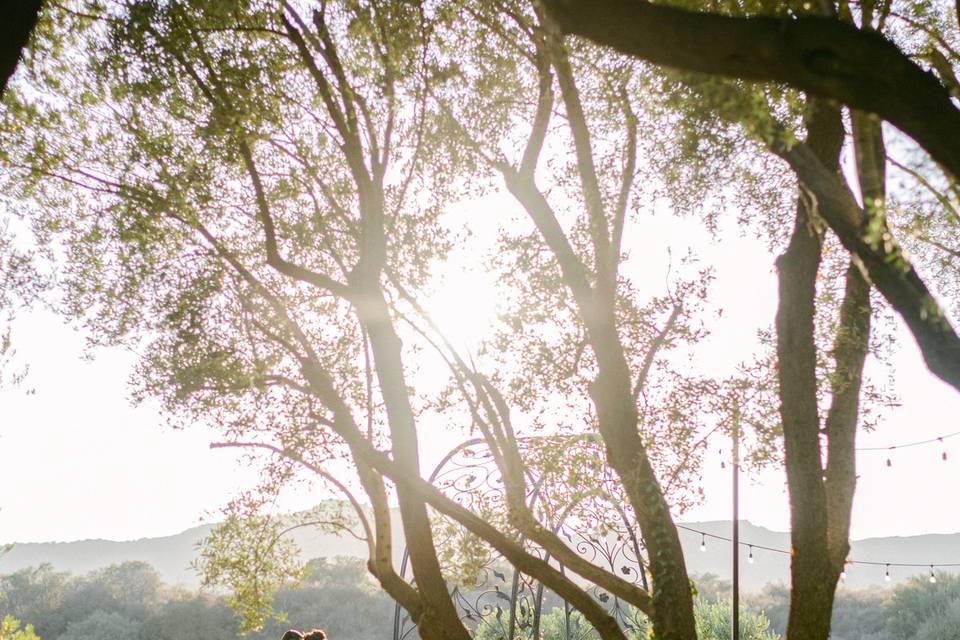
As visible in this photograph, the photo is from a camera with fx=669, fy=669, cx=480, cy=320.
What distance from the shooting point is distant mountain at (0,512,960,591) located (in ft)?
230

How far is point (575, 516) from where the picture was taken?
7.61 m

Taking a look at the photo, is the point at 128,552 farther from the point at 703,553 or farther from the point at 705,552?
the point at 703,553

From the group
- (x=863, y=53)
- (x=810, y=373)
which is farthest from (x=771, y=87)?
(x=863, y=53)

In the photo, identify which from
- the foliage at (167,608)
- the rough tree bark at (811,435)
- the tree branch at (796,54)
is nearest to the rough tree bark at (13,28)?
the tree branch at (796,54)

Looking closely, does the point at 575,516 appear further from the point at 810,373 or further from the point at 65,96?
the point at 65,96

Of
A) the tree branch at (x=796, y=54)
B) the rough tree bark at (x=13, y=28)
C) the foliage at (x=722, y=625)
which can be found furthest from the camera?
the foliage at (x=722, y=625)

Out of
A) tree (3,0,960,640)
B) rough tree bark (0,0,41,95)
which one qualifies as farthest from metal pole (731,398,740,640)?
rough tree bark (0,0,41,95)

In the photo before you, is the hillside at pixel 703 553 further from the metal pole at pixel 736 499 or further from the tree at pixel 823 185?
the tree at pixel 823 185

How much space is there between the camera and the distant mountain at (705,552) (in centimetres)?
7006

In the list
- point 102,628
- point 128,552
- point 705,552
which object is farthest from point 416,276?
point 128,552

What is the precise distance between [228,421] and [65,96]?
420 cm

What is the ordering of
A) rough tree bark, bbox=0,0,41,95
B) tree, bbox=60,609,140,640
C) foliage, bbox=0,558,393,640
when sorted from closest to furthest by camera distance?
1. rough tree bark, bbox=0,0,41,95
2. tree, bbox=60,609,140,640
3. foliage, bbox=0,558,393,640

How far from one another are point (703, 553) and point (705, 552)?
7956 mm

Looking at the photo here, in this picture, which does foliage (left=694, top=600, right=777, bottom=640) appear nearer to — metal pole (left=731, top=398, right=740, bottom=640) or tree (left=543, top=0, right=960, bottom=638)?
metal pole (left=731, top=398, right=740, bottom=640)
